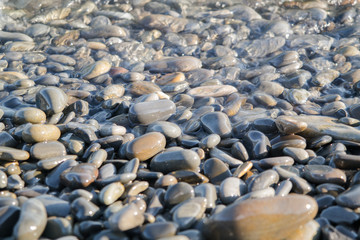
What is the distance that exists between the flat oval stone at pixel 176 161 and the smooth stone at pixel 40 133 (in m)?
0.82

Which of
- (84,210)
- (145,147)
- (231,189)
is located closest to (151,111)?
(145,147)

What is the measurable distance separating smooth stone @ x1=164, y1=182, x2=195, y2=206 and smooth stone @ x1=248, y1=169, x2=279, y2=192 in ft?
1.19

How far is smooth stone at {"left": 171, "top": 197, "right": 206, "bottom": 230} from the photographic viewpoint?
1.92 m

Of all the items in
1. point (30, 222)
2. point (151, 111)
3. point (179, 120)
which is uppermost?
point (30, 222)

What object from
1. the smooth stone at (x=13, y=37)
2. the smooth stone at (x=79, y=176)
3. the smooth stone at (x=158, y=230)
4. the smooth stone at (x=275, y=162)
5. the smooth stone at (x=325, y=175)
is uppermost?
the smooth stone at (x=13, y=37)

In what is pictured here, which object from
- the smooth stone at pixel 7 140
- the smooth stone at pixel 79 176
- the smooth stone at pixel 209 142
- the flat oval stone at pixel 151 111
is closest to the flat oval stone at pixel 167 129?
the flat oval stone at pixel 151 111

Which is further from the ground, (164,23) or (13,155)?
(164,23)

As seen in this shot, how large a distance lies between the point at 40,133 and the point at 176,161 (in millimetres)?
1022

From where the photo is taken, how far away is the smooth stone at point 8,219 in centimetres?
186

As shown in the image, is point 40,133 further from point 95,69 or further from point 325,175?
point 325,175

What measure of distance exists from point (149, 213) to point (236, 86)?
1946mm

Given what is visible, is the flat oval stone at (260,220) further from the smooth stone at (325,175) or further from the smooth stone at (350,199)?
the smooth stone at (325,175)

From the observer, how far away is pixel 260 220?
1743 millimetres

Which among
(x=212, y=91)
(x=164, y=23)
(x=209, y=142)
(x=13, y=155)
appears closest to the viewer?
(x=13, y=155)
